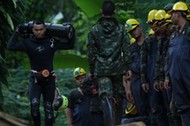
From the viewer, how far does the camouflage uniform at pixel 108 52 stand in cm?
988

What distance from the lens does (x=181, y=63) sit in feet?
27.5

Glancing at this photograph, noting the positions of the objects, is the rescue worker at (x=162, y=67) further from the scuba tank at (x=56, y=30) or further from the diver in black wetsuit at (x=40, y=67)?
the diver in black wetsuit at (x=40, y=67)

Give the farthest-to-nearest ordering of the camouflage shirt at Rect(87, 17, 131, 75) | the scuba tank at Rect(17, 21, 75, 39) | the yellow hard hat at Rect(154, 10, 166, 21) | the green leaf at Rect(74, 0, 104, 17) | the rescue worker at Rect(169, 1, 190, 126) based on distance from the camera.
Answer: the green leaf at Rect(74, 0, 104, 17) < the scuba tank at Rect(17, 21, 75, 39) < the camouflage shirt at Rect(87, 17, 131, 75) < the yellow hard hat at Rect(154, 10, 166, 21) < the rescue worker at Rect(169, 1, 190, 126)

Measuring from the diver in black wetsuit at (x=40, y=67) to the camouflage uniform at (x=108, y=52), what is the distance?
0.51 m

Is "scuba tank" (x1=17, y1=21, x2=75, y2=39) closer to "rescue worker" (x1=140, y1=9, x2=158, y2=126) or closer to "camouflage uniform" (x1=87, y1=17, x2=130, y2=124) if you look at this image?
"camouflage uniform" (x1=87, y1=17, x2=130, y2=124)

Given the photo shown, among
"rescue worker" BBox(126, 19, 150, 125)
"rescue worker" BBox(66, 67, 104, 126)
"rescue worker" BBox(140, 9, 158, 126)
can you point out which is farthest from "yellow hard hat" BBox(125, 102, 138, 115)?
"rescue worker" BBox(140, 9, 158, 126)

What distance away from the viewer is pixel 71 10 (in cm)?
2870

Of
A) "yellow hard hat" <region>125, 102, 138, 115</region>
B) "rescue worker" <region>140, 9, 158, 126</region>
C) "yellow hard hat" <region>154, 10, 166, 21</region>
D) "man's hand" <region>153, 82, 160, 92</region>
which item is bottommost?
"yellow hard hat" <region>125, 102, 138, 115</region>

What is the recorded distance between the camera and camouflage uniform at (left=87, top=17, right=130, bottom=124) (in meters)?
9.88


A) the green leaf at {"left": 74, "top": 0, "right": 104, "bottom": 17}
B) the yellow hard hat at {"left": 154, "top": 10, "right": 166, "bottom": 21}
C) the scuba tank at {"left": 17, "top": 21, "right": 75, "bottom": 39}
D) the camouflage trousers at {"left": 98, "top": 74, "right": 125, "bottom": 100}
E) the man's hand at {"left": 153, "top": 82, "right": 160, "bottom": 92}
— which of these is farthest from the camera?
the green leaf at {"left": 74, "top": 0, "right": 104, "bottom": 17}

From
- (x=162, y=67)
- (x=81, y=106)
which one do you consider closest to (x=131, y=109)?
(x=81, y=106)

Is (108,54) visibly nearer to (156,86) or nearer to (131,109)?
(156,86)

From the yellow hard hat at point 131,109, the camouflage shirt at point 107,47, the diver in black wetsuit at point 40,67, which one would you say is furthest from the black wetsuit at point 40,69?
the yellow hard hat at point 131,109

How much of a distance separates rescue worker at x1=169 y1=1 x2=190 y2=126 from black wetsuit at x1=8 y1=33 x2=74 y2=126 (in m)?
2.35
